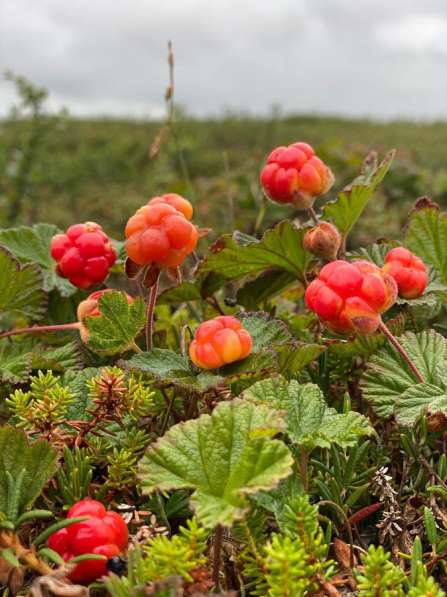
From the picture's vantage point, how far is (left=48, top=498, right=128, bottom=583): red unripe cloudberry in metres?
0.89

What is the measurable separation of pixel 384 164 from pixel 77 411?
0.76 meters

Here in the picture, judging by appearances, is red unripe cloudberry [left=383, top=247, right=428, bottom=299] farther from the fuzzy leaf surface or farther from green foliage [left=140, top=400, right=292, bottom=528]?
green foliage [left=140, top=400, right=292, bottom=528]

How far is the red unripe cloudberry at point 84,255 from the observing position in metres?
1.41

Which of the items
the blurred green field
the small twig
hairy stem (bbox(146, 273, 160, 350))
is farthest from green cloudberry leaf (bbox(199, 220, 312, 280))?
the small twig

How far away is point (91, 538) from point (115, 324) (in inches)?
16.9

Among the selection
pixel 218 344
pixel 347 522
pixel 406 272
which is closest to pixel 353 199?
pixel 406 272

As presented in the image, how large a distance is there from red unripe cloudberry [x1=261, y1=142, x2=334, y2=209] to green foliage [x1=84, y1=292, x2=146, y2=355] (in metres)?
0.42

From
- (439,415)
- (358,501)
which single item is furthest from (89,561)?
(439,415)

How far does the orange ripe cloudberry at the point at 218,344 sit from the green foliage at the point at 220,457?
0.55 ft

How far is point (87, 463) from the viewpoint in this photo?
1012 millimetres

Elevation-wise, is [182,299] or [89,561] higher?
[182,299]

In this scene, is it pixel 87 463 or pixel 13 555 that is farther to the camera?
pixel 87 463

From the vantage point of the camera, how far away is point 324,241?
50.1 inches

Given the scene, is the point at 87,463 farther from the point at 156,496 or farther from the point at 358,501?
the point at 358,501
